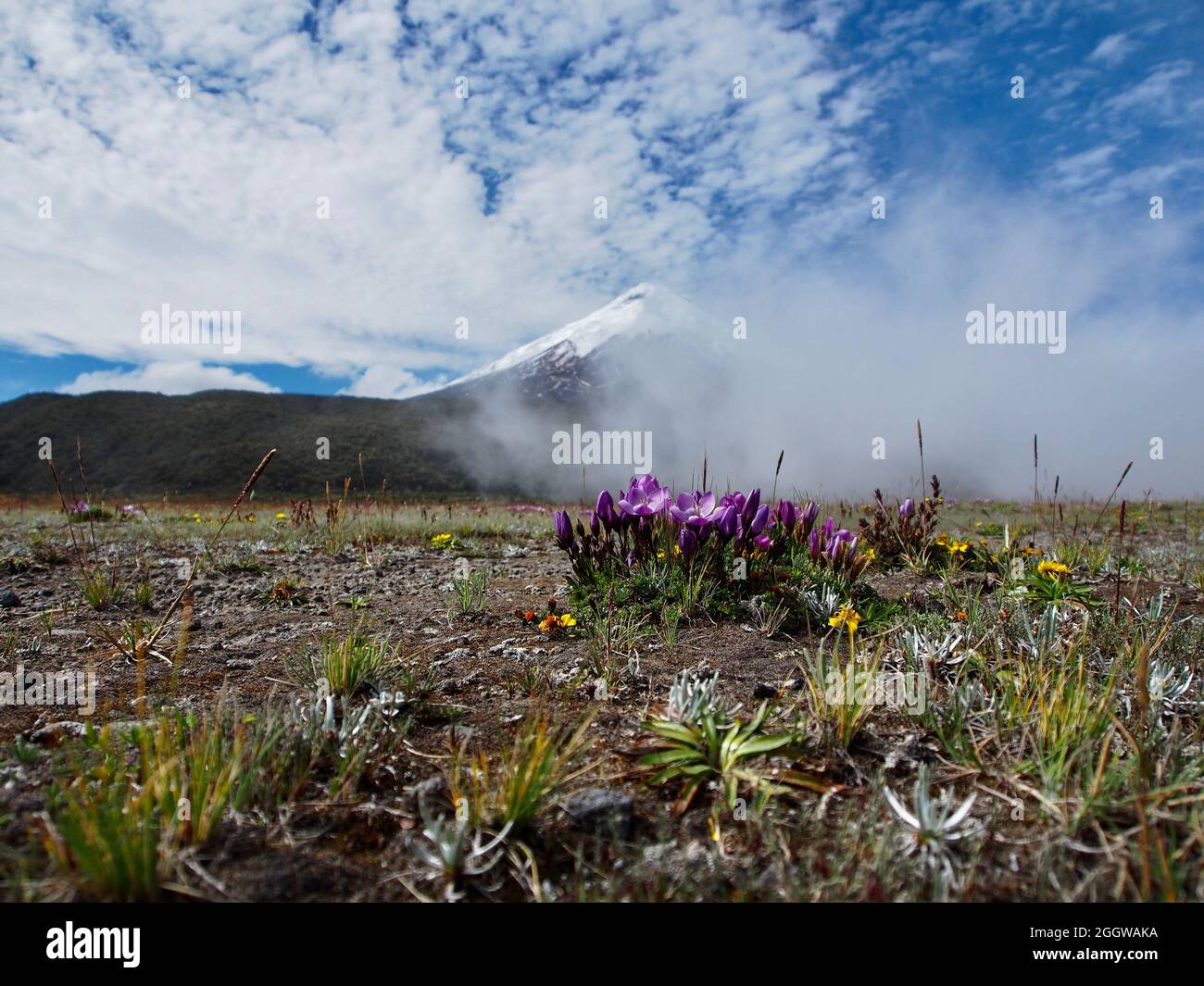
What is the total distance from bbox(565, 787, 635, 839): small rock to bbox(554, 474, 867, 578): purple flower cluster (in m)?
2.09

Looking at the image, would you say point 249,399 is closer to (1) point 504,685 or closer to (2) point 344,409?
(2) point 344,409

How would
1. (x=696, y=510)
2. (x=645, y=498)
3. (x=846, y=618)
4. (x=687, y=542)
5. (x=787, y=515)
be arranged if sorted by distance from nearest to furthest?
(x=846, y=618)
(x=687, y=542)
(x=696, y=510)
(x=645, y=498)
(x=787, y=515)

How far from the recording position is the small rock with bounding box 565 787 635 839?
6.20 ft

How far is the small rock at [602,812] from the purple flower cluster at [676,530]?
209 cm

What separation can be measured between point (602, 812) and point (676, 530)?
2449 millimetres

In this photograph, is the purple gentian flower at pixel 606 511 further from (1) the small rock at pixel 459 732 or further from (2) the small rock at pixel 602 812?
(2) the small rock at pixel 602 812

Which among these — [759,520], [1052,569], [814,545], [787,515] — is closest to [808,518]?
[787,515]

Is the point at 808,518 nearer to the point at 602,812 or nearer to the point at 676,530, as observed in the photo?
the point at 676,530

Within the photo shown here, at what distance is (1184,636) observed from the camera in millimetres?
3293

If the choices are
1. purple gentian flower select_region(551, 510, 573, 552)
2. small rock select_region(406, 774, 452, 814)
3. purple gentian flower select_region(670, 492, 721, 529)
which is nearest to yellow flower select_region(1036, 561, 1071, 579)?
purple gentian flower select_region(670, 492, 721, 529)

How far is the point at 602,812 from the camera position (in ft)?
6.42

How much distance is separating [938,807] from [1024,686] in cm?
86

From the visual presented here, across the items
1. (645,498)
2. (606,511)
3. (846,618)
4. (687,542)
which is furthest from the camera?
(645,498)

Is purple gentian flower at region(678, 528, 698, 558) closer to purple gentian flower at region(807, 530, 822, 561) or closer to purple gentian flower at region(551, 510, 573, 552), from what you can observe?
purple gentian flower at region(551, 510, 573, 552)
